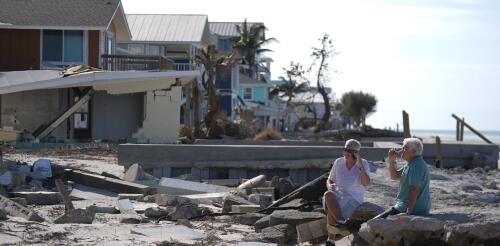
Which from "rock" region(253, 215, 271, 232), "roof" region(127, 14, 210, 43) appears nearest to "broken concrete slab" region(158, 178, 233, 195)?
"rock" region(253, 215, 271, 232)

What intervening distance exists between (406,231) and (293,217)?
2.82 m

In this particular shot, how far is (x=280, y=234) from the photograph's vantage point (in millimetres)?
11750

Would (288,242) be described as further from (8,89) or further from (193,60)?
(193,60)

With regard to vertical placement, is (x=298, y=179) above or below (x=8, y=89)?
below

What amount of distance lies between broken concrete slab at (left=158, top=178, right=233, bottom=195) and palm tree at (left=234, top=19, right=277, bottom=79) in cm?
5245

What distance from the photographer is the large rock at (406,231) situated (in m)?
9.63

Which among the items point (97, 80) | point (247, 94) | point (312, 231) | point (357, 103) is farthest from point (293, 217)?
point (357, 103)

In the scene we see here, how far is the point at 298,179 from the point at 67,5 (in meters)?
18.5

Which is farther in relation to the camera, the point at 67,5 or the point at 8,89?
the point at 67,5

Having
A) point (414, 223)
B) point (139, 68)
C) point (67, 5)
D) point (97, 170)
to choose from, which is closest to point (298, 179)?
point (97, 170)

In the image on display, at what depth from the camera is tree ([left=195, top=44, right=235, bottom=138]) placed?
35381 mm

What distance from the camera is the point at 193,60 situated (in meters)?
42.8

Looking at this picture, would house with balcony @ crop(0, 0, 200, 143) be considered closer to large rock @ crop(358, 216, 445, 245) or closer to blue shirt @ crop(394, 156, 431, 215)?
blue shirt @ crop(394, 156, 431, 215)

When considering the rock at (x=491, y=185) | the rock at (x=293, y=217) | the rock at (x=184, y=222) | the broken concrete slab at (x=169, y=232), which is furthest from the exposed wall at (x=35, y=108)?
the rock at (x=293, y=217)
